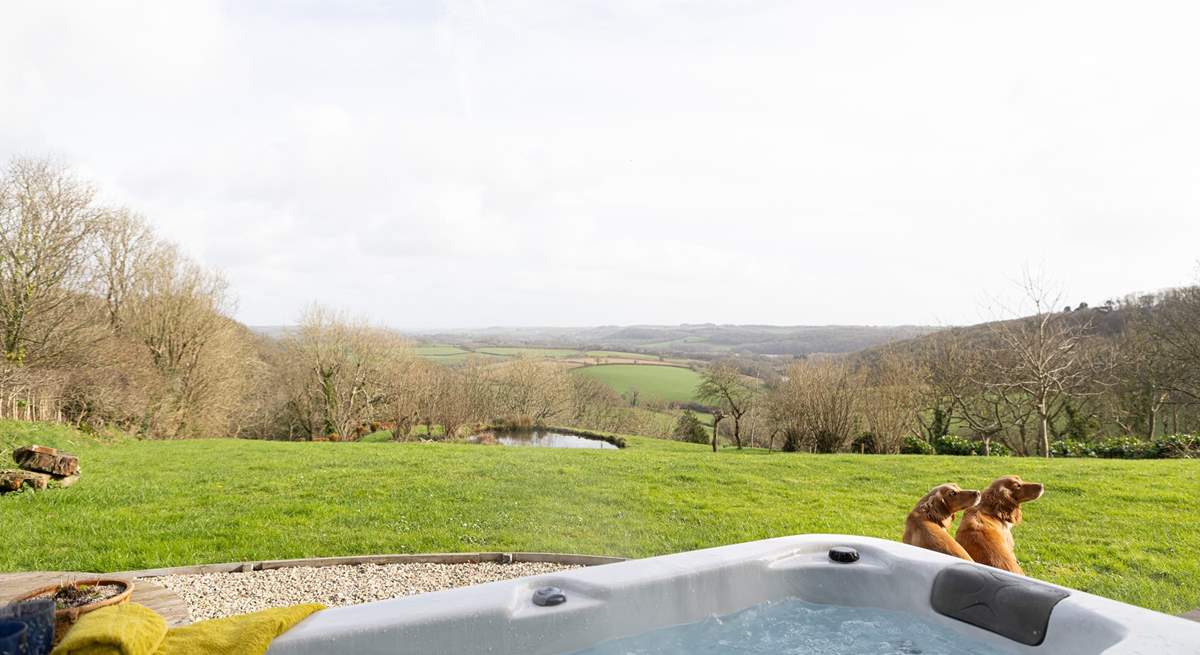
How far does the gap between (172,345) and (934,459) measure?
1535cm

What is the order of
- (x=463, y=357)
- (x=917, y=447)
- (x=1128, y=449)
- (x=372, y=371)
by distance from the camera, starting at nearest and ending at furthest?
(x=1128, y=449) → (x=917, y=447) → (x=372, y=371) → (x=463, y=357)

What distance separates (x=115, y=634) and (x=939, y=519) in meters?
3.36

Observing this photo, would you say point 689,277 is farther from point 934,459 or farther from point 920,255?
point 934,459

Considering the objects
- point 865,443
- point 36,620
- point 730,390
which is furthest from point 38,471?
point 865,443

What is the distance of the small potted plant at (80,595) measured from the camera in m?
2.16

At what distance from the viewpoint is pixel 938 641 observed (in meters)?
2.68

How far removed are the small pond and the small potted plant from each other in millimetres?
13408

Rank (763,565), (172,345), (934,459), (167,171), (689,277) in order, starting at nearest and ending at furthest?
1. (763,565)
2. (934,459)
3. (167,171)
4. (172,345)
5. (689,277)

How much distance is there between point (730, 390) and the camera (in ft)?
51.1

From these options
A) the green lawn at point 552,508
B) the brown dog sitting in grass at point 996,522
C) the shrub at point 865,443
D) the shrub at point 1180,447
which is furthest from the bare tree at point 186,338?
the shrub at point 1180,447

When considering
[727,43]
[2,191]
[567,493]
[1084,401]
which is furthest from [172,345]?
[1084,401]

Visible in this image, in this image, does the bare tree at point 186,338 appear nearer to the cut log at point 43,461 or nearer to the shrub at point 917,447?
the cut log at point 43,461

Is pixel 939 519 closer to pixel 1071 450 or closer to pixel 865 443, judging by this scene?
pixel 1071 450

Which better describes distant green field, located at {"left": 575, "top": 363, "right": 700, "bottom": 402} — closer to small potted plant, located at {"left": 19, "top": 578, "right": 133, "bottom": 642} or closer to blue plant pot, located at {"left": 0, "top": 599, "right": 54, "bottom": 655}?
small potted plant, located at {"left": 19, "top": 578, "right": 133, "bottom": 642}
